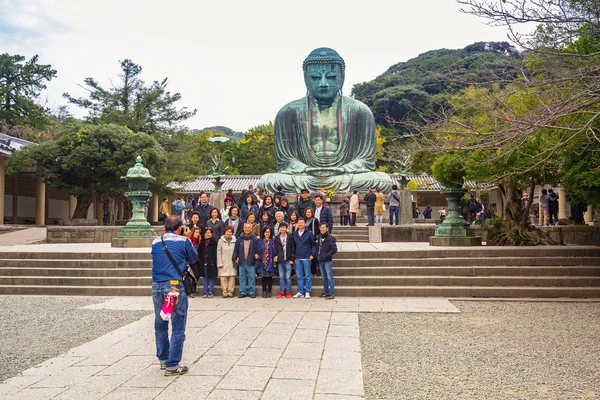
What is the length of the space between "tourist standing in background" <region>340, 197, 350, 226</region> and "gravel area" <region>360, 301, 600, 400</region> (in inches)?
330

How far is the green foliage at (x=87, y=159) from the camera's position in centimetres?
2011

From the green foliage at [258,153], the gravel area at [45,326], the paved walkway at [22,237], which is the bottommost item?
the gravel area at [45,326]

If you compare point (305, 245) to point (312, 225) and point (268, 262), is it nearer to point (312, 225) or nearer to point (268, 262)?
point (312, 225)

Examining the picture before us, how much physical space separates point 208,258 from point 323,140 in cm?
1160

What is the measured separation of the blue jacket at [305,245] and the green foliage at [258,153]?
27144mm

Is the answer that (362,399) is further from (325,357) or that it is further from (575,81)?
(575,81)

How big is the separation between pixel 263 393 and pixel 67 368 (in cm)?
182

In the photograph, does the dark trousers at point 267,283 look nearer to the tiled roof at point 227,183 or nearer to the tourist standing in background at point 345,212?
the tourist standing in background at point 345,212

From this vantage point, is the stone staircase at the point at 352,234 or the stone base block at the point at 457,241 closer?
the stone base block at the point at 457,241

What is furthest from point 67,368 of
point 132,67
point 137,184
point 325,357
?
point 132,67

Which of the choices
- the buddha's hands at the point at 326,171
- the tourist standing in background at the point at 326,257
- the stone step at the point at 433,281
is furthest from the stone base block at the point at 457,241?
the buddha's hands at the point at 326,171

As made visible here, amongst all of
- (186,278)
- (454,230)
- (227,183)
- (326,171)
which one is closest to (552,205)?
(326,171)

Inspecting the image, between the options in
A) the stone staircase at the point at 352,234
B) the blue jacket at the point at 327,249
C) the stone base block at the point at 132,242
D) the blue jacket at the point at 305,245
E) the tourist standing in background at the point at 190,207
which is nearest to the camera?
the blue jacket at the point at 327,249

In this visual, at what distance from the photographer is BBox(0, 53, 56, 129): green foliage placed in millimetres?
31367
